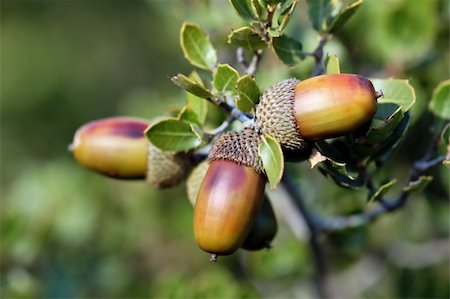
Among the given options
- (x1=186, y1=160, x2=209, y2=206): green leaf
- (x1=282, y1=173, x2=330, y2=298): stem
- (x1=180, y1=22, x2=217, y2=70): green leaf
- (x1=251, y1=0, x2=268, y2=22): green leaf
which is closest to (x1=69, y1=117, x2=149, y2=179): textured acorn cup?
(x1=186, y1=160, x2=209, y2=206): green leaf

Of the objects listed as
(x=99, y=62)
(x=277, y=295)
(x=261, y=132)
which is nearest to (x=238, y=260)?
(x=277, y=295)

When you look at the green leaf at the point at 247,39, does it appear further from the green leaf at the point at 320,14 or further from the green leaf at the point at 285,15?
the green leaf at the point at 320,14

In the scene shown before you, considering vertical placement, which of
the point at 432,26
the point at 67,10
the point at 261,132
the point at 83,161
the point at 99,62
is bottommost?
the point at 99,62

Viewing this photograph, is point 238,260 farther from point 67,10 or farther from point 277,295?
point 67,10

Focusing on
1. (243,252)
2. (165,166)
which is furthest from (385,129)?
(243,252)

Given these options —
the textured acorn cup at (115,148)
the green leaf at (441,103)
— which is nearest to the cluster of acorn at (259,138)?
the textured acorn cup at (115,148)

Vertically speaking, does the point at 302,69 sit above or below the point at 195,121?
below
